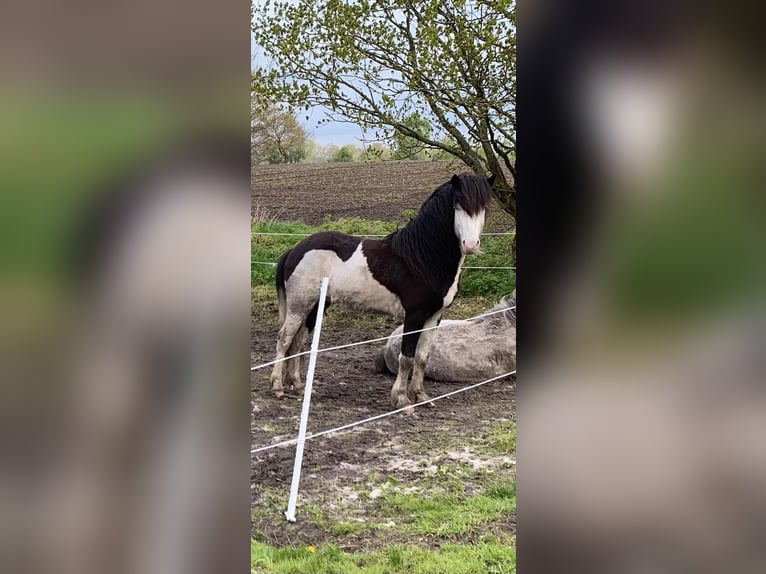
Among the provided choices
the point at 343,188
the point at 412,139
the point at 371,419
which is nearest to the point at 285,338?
the point at 371,419

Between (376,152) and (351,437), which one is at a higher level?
(376,152)

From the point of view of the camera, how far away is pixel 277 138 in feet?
12.3

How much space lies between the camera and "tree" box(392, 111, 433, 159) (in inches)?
152

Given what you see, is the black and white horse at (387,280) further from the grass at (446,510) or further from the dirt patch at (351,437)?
the grass at (446,510)

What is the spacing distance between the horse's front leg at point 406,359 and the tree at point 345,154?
0.88 meters

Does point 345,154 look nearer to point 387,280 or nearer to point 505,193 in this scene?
point 387,280

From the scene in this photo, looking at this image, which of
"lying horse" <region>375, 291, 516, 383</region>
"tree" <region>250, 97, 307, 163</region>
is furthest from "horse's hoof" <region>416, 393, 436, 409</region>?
"tree" <region>250, 97, 307, 163</region>

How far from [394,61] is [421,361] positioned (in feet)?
5.12

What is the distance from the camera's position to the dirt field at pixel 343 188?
12.3 feet

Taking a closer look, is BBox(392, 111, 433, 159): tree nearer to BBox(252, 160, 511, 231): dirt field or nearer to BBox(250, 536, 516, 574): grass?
BBox(252, 160, 511, 231): dirt field

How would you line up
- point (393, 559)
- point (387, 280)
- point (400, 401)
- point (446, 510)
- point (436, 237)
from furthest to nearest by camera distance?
point (400, 401)
point (387, 280)
point (436, 237)
point (446, 510)
point (393, 559)

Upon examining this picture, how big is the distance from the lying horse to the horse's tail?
57 centimetres
